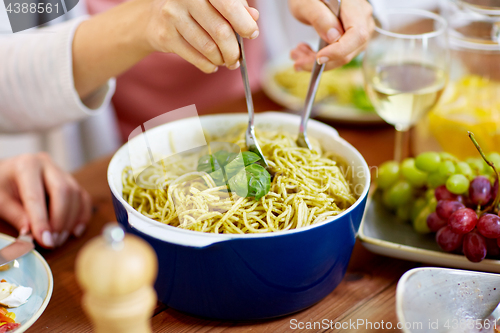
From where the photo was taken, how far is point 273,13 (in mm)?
2252

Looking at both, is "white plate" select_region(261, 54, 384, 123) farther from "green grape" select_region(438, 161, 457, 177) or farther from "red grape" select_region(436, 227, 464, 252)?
"red grape" select_region(436, 227, 464, 252)

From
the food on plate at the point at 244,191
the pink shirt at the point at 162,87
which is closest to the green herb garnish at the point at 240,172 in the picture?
the food on plate at the point at 244,191

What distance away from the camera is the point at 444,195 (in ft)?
2.29

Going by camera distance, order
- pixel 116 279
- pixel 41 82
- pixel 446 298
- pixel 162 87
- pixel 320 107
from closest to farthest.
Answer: pixel 116 279 → pixel 446 298 → pixel 41 82 → pixel 320 107 → pixel 162 87

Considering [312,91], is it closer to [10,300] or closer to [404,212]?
[404,212]

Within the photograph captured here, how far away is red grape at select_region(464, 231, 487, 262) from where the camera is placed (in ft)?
1.99

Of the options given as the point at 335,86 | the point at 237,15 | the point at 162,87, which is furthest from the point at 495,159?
the point at 162,87

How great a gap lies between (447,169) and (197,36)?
459 mm

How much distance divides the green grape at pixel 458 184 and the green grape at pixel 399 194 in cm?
10

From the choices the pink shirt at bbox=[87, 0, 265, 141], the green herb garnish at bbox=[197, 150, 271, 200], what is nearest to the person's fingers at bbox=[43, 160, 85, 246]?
the green herb garnish at bbox=[197, 150, 271, 200]

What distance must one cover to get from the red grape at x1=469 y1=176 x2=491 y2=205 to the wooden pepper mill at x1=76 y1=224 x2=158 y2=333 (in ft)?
1.83

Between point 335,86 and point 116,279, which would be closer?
point 116,279

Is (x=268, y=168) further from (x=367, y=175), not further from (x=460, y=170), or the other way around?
(x=460, y=170)

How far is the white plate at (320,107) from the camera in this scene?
3.72ft
